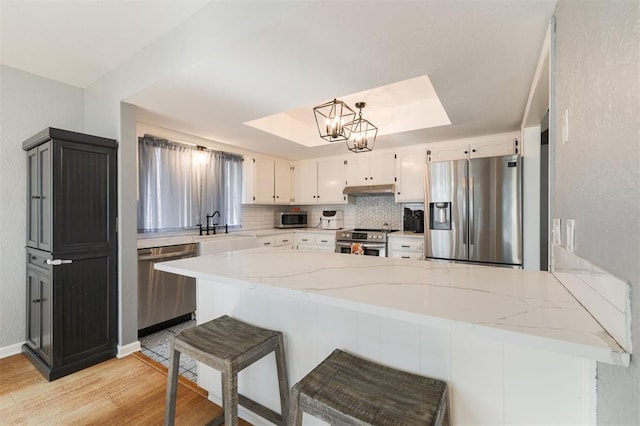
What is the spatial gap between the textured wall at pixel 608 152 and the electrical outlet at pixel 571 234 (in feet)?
0.09

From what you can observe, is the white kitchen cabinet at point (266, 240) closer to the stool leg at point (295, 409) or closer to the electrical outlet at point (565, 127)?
the stool leg at point (295, 409)

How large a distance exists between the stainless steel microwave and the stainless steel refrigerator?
2.39 meters

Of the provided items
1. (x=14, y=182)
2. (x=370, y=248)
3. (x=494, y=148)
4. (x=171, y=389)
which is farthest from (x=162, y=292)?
(x=494, y=148)

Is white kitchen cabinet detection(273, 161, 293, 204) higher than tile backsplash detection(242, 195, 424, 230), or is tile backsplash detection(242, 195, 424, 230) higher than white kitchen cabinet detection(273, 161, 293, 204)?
white kitchen cabinet detection(273, 161, 293, 204)

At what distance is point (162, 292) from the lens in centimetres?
292

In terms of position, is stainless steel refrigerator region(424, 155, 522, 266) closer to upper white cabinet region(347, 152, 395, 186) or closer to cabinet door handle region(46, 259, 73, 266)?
upper white cabinet region(347, 152, 395, 186)

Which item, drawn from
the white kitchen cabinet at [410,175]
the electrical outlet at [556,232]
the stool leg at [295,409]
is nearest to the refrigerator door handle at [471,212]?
the white kitchen cabinet at [410,175]

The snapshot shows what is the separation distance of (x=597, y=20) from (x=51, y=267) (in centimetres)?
324

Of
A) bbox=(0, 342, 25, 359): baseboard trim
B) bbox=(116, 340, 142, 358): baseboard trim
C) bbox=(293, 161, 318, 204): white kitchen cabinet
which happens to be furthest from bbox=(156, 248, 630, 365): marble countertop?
bbox=(293, 161, 318, 204): white kitchen cabinet

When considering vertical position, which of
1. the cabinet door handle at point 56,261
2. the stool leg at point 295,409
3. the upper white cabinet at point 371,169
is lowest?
the stool leg at point 295,409

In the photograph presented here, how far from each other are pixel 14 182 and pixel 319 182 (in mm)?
3578

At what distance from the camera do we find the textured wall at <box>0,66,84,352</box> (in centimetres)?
241

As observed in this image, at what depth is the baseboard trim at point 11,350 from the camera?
241cm

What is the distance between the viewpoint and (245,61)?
1.76 m
